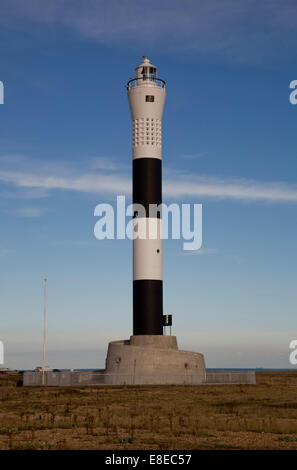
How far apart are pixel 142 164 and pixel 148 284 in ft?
42.4

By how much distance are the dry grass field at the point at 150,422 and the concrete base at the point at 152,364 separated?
1811 centimetres

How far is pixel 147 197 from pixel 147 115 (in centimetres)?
935

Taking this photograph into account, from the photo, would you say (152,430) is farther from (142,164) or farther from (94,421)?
(142,164)

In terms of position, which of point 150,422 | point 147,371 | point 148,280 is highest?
point 148,280

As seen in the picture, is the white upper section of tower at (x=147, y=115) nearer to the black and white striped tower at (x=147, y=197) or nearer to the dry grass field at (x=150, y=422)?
the black and white striped tower at (x=147, y=197)

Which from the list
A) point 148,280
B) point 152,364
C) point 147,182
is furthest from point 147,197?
point 152,364

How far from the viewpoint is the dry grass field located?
2350 cm

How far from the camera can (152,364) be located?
6328 centimetres


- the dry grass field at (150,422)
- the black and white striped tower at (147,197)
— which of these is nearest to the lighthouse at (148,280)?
the black and white striped tower at (147,197)

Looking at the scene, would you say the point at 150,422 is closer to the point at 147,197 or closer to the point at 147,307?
the point at 147,307

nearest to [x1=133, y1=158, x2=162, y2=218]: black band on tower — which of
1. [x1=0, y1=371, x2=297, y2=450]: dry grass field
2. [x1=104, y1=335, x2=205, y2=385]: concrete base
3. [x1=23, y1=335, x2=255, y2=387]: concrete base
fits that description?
[x1=104, y1=335, x2=205, y2=385]: concrete base

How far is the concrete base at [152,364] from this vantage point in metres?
63.1

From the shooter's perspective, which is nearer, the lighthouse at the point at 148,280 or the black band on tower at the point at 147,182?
the lighthouse at the point at 148,280
